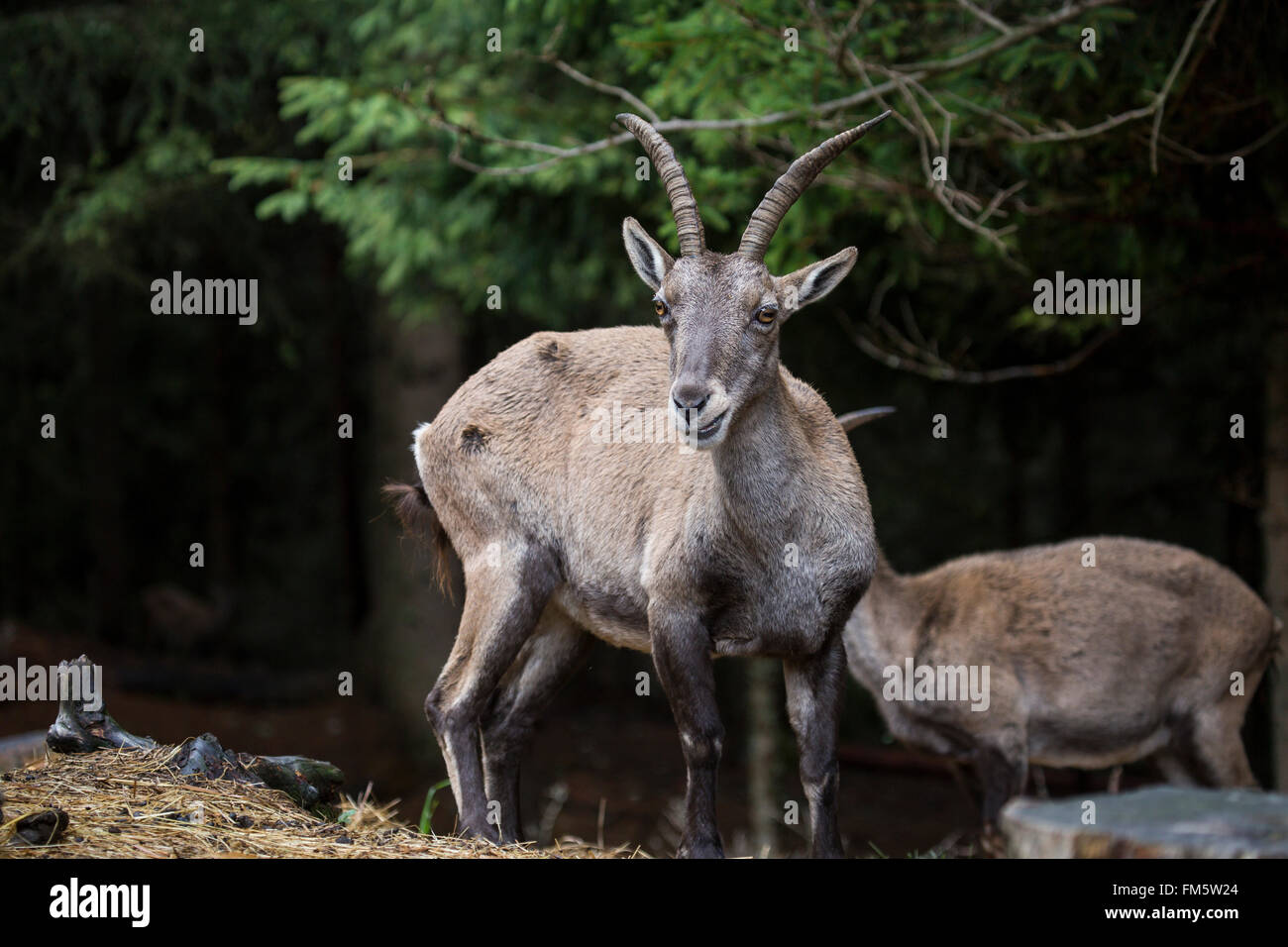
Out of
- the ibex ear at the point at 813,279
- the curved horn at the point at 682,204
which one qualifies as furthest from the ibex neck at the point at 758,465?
the curved horn at the point at 682,204

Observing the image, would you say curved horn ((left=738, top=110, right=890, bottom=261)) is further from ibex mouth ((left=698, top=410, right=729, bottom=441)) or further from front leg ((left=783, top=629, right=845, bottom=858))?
front leg ((left=783, top=629, right=845, bottom=858))

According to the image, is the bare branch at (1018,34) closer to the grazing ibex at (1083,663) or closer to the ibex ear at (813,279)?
the ibex ear at (813,279)

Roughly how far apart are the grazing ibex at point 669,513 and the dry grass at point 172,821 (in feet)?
2.15

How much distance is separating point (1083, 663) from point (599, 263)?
4558 millimetres

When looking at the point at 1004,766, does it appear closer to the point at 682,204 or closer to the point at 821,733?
the point at 821,733

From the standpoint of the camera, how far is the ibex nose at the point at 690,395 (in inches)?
189

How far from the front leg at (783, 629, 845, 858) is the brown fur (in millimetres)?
3386

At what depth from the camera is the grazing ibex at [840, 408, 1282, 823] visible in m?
8.67

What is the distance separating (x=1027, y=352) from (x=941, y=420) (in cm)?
432

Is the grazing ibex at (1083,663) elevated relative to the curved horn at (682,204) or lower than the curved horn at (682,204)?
lower

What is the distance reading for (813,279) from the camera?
5.45 meters
